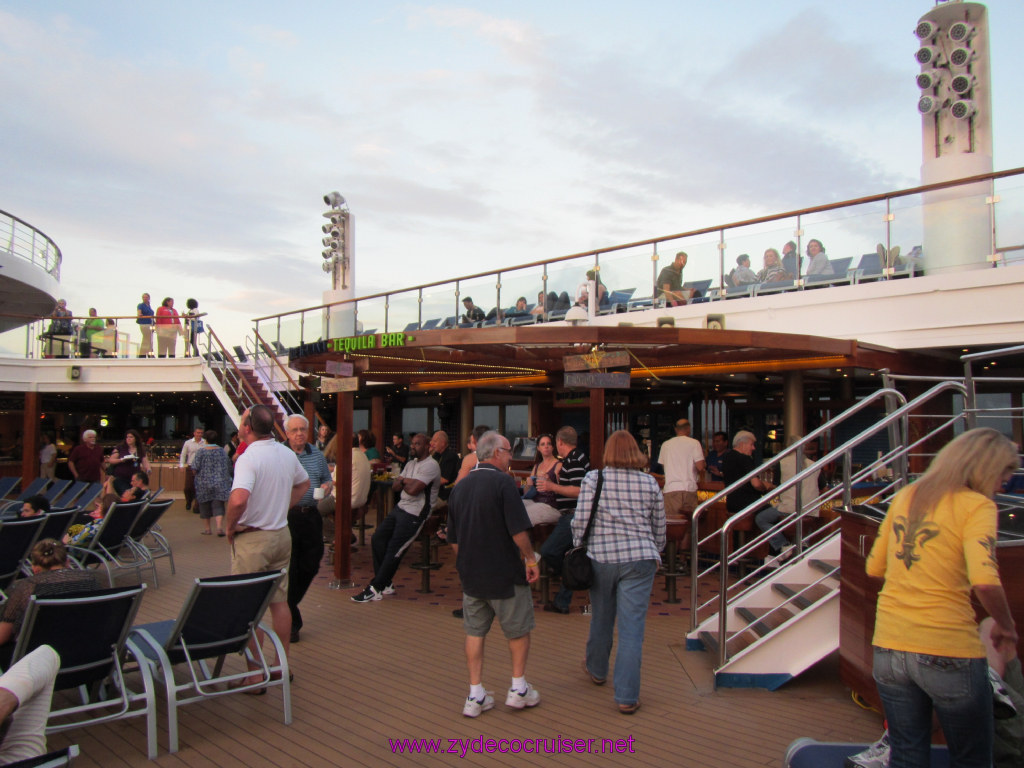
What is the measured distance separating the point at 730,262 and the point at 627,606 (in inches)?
334

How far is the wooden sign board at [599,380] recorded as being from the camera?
22.6 ft

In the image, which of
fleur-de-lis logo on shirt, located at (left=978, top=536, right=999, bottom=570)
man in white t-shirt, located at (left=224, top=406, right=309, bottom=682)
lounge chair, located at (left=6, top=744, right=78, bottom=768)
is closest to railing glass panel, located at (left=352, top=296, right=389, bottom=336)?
man in white t-shirt, located at (left=224, top=406, right=309, bottom=682)

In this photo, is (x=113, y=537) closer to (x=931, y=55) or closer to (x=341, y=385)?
(x=341, y=385)

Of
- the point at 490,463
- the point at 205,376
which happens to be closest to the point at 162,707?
the point at 490,463

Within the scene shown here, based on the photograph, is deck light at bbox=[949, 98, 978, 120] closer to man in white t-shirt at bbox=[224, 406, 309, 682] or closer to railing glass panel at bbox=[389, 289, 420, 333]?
railing glass panel at bbox=[389, 289, 420, 333]

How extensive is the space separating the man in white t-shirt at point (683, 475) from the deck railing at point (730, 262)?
432 cm

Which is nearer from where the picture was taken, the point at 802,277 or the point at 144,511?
the point at 144,511

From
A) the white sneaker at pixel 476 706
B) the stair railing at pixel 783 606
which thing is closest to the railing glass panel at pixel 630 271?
the stair railing at pixel 783 606

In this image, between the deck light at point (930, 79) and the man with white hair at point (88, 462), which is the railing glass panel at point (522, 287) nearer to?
the deck light at point (930, 79)

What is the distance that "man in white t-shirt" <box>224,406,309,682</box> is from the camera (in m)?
4.81

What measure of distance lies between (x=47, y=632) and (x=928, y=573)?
390cm

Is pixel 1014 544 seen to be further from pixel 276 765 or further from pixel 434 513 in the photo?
pixel 434 513

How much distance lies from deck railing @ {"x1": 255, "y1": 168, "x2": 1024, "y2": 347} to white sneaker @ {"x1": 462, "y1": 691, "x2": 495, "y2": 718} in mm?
8568

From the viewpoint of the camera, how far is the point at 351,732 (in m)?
4.32
